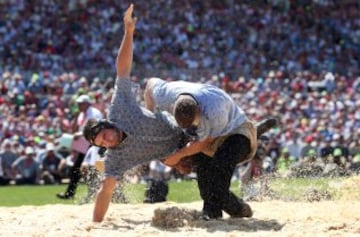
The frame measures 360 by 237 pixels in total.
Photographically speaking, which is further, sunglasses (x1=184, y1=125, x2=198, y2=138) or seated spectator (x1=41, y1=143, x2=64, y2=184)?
seated spectator (x1=41, y1=143, x2=64, y2=184)

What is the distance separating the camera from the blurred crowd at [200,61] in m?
24.0

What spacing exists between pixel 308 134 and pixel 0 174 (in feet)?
26.1

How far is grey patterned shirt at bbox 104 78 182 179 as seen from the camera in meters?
8.70

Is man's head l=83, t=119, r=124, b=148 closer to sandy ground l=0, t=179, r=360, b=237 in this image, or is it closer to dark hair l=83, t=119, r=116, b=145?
dark hair l=83, t=119, r=116, b=145

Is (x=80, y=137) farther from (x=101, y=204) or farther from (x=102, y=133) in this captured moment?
(x=102, y=133)

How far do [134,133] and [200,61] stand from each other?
21953 mm

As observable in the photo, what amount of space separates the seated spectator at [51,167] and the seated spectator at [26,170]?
0.21m

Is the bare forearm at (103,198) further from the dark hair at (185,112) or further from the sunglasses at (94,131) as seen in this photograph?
the dark hair at (185,112)

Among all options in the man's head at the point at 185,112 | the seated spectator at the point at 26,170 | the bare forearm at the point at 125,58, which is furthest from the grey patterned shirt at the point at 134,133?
the seated spectator at the point at 26,170

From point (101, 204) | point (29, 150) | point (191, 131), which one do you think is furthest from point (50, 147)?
point (191, 131)

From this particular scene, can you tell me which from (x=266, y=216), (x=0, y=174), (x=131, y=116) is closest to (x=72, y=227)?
(x=131, y=116)

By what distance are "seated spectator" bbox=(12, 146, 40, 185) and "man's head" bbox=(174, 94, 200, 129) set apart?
1332cm

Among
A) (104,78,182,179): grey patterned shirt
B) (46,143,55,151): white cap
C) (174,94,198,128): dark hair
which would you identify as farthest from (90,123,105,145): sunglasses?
(46,143,55,151): white cap

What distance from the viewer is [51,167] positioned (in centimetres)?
2144
